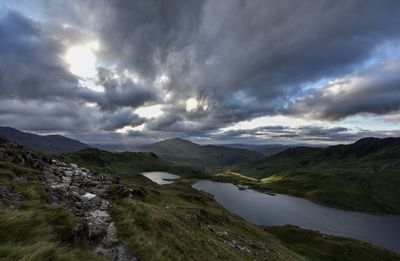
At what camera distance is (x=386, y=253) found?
89.6m

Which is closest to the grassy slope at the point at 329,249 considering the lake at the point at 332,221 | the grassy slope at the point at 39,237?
the lake at the point at 332,221

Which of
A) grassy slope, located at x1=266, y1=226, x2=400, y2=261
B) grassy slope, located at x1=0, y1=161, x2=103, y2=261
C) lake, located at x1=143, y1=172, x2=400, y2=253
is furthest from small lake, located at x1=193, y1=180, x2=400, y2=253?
grassy slope, located at x1=0, y1=161, x2=103, y2=261

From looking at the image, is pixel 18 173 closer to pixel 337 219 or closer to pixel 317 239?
pixel 317 239

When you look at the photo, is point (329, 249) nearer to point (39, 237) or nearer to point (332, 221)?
point (332, 221)

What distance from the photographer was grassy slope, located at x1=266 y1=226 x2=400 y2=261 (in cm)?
8419

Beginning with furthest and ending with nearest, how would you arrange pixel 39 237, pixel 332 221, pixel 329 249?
pixel 332 221 < pixel 329 249 < pixel 39 237

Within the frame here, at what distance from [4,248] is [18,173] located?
22.5 meters

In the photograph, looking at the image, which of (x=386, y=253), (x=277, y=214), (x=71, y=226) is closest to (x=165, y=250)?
(x=71, y=226)

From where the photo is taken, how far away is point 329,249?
90250mm

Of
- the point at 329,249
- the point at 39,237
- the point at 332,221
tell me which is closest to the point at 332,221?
the point at 332,221

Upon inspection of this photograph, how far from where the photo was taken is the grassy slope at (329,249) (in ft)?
276

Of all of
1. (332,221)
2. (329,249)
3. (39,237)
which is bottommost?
(332,221)

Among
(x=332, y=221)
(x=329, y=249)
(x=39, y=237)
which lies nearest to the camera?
(x=39, y=237)

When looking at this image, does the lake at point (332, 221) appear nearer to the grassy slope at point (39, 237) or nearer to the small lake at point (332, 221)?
the small lake at point (332, 221)
